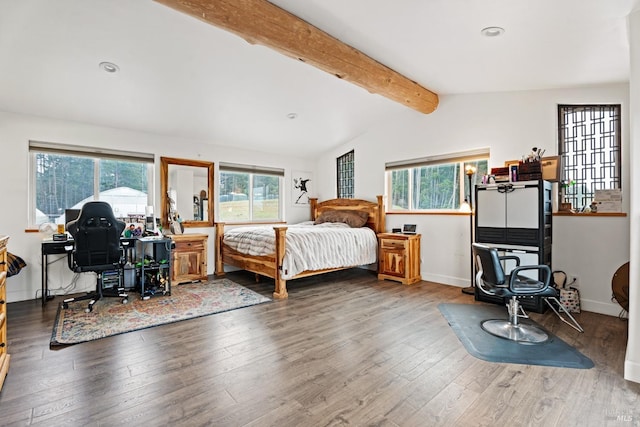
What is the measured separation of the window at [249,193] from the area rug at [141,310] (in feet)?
5.42

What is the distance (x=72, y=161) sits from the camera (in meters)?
4.21

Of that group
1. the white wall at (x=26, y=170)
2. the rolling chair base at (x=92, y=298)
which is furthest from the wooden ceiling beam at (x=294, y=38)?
the rolling chair base at (x=92, y=298)

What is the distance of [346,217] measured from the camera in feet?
18.4

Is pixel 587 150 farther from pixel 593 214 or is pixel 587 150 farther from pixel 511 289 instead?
pixel 511 289

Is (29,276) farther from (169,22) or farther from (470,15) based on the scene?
(470,15)

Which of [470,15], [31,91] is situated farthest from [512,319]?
[31,91]

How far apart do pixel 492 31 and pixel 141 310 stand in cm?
423

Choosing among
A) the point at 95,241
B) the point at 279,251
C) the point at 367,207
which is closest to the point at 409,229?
the point at 367,207

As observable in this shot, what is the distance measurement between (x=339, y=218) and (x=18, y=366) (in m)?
4.40

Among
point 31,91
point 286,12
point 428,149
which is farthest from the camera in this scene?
point 428,149

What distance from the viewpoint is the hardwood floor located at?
166 cm

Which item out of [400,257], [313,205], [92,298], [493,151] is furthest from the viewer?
[313,205]

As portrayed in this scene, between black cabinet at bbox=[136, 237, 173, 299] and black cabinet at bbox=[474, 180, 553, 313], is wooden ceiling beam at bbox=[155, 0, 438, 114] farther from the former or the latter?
black cabinet at bbox=[136, 237, 173, 299]

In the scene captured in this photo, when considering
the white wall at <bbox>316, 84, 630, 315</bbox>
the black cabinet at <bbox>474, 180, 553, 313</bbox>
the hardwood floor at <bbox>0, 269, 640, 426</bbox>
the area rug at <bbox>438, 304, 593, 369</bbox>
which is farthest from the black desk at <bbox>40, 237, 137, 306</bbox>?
the black cabinet at <bbox>474, 180, 553, 313</bbox>
